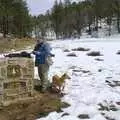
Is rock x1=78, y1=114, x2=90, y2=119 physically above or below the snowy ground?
below

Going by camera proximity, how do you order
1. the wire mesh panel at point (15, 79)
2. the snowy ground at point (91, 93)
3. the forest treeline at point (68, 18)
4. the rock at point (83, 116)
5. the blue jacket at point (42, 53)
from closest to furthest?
the rock at point (83, 116) → the snowy ground at point (91, 93) → the wire mesh panel at point (15, 79) → the blue jacket at point (42, 53) → the forest treeline at point (68, 18)

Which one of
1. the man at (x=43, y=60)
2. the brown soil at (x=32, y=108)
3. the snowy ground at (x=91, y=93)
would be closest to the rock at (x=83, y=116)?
the snowy ground at (x=91, y=93)

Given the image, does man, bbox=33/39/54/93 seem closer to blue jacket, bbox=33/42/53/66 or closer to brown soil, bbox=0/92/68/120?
blue jacket, bbox=33/42/53/66

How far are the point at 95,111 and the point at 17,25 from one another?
228ft

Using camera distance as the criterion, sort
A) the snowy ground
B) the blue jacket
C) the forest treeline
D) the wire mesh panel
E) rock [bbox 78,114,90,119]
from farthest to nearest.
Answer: the forest treeline
the blue jacket
the wire mesh panel
the snowy ground
rock [bbox 78,114,90,119]

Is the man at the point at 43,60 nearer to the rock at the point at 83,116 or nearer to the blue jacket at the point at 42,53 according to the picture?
the blue jacket at the point at 42,53

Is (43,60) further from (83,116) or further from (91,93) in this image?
(83,116)

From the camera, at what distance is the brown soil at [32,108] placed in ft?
31.9

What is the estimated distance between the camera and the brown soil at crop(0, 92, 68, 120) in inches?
383

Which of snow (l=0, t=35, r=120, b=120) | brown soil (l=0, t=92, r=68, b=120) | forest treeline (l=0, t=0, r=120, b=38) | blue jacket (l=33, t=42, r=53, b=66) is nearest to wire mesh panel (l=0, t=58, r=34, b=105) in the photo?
brown soil (l=0, t=92, r=68, b=120)

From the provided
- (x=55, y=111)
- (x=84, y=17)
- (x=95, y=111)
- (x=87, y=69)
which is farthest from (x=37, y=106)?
(x=84, y=17)

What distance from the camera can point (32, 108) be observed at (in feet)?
34.0

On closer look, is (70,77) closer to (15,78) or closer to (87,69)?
(87,69)

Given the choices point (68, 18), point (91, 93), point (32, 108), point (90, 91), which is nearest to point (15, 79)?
point (32, 108)
